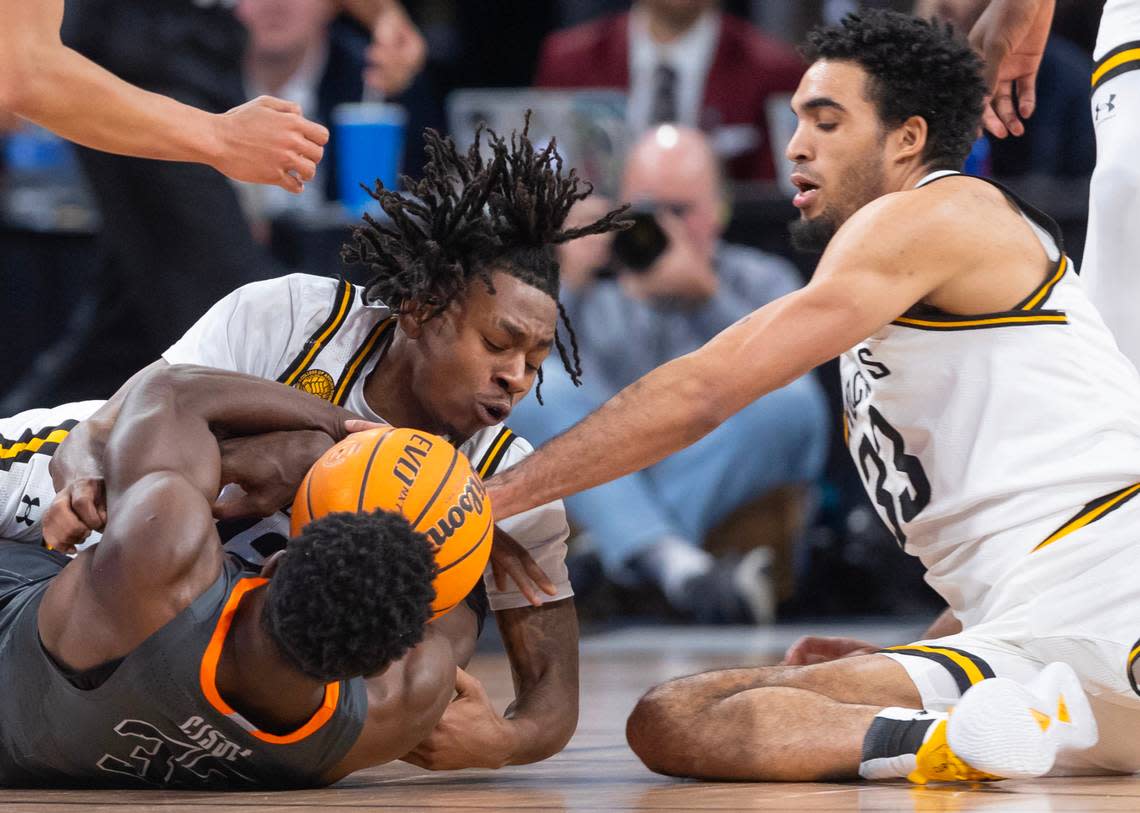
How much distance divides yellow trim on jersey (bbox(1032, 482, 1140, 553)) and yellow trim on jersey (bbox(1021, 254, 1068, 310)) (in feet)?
1.35

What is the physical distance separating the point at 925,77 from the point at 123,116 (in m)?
1.69

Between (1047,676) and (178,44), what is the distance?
4.18 m

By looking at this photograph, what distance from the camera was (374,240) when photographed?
362 cm

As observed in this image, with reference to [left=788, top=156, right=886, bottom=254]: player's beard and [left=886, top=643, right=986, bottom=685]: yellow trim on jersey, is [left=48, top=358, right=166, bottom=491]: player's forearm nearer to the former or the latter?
[left=788, top=156, right=886, bottom=254]: player's beard

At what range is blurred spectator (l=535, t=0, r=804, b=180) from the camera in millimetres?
7988

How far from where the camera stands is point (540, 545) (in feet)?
11.7

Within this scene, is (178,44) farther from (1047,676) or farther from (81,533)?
(1047,676)

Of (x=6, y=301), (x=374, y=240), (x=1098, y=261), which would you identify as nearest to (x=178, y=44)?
(x=6, y=301)

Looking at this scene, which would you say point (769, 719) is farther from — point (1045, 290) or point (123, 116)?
point (123, 116)

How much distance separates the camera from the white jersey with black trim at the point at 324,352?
11.7 feet

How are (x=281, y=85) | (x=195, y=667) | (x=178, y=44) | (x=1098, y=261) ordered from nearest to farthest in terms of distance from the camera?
(x=195, y=667) → (x=1098, y=261) → (x=178, y=44) → (x=281, y=85)

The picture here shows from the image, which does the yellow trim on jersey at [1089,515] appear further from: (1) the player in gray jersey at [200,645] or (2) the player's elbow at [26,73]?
(2) the player's elbow at [26,73]

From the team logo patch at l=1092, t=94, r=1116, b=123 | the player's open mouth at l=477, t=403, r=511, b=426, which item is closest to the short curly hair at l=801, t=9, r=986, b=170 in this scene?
the team logo patch at l=1092, t=94, r=1116, b=123

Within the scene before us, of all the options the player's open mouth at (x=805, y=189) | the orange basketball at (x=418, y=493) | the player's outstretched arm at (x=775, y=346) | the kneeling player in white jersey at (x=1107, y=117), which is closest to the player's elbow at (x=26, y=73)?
the orange basketball at (x=418, y=493)
